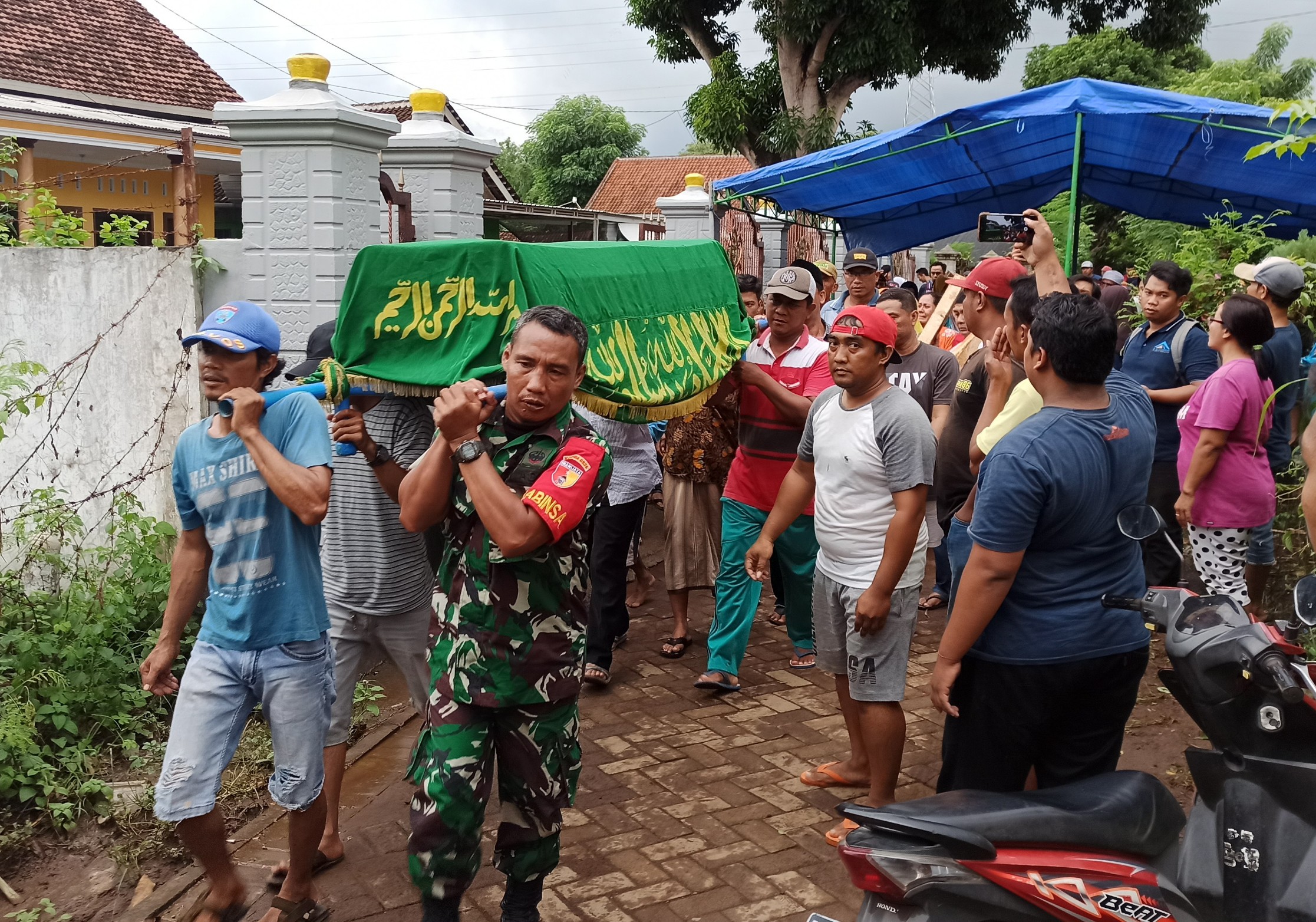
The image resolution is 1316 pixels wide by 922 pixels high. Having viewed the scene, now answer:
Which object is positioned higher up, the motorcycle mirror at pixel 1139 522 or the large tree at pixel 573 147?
the large tree at pixel 573 147

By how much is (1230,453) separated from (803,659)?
91.1 inches

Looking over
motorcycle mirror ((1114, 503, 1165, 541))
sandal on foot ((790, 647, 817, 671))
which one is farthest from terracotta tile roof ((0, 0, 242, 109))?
motorcycle mirror ((1114, 503, 1165, 541))

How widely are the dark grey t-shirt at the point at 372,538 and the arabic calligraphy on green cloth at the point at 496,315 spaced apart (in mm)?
360

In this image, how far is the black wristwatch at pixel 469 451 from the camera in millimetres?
2785

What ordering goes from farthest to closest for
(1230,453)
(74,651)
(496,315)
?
(1230,453) → (74,651) → (496,315)

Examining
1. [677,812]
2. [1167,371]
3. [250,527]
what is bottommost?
[677,812]

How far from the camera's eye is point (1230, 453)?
530 centimetres

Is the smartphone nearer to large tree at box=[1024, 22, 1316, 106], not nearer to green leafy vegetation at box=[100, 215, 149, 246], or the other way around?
green leafy vegetation at box=[100, 215, 149, 246]

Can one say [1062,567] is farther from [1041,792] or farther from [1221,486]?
[1221,486]

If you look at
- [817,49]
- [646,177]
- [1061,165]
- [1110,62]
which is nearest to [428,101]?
[1061,165]

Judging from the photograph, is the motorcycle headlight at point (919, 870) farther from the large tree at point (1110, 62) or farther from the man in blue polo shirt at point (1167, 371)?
the large tree at point (1110, 62)

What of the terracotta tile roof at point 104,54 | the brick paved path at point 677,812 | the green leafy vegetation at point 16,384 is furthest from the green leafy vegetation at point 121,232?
the terracotta tile roof at point 104,54

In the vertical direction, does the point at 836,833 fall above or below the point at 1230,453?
below

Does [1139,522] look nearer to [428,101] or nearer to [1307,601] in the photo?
Result: [1307,601]
